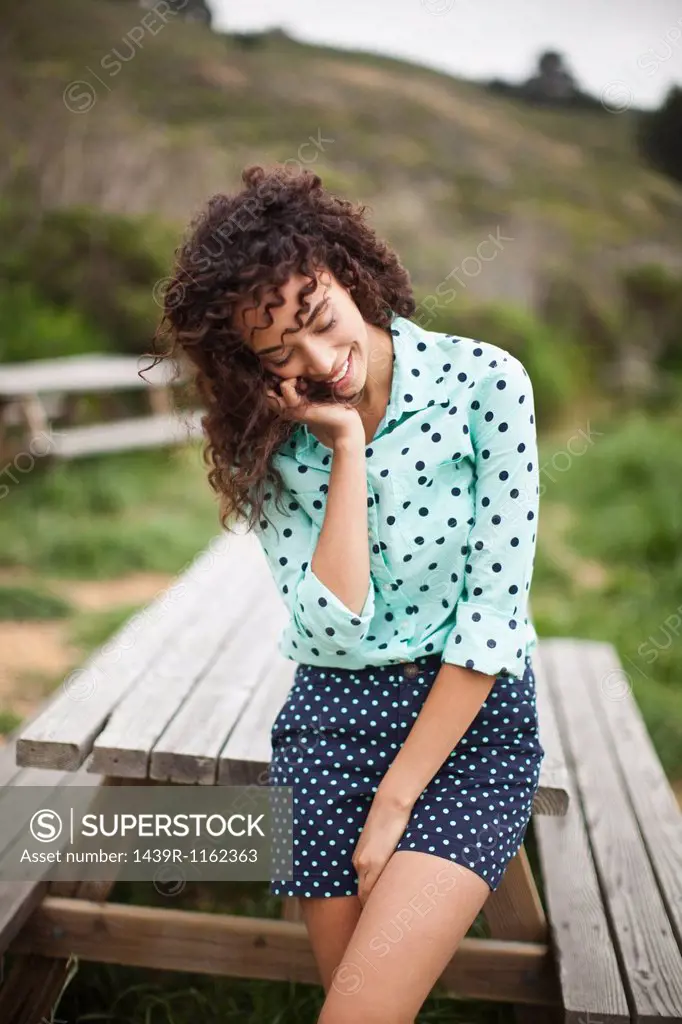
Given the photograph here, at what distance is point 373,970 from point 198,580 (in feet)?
4.80

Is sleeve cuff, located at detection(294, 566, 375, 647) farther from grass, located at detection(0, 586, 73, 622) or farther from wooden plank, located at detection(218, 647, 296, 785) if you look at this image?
grass, located at detection(0, 586, 73, 622)

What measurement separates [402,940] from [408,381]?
85cm

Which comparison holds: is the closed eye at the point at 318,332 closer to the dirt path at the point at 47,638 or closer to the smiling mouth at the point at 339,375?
the smiling mouth at the point at 339,375

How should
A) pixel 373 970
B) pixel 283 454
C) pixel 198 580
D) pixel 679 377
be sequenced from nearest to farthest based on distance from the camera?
pixel 373 970
pixel 283 454
pixel 198 580
pixel 679 377

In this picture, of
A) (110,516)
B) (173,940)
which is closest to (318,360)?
(173,940)

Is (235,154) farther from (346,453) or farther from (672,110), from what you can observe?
(346,453)

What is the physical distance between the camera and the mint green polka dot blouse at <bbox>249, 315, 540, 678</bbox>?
1.43 m

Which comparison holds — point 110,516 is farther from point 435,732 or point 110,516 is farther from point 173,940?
point 435,732

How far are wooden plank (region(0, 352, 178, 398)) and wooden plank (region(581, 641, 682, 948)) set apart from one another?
10.5ft

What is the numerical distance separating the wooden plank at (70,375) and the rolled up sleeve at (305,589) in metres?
3.61

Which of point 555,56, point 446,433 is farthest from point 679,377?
point 446,433

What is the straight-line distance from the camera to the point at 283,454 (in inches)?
61.4

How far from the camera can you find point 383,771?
1472 millimetres

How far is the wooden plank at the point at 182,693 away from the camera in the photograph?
165cm
